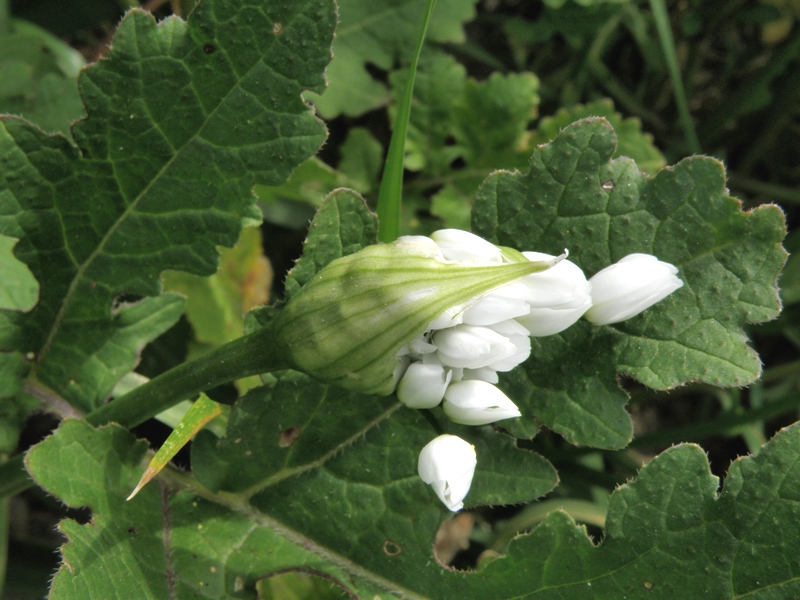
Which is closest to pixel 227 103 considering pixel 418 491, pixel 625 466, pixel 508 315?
pixel 508 315

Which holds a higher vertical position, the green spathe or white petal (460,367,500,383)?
the green spathe

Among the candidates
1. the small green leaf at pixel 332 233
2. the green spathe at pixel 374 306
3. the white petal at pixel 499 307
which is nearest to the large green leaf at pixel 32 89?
the small green leaf at pixel 332 233

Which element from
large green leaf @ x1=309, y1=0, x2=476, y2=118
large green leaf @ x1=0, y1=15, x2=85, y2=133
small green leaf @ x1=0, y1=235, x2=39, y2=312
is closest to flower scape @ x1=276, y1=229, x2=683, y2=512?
small green leaf @ x1=0, y1=235, x2=39, y2=312

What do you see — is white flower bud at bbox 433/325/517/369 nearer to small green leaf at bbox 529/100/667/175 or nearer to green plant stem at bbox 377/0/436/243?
green plant stem at bbox 377/0/436/243

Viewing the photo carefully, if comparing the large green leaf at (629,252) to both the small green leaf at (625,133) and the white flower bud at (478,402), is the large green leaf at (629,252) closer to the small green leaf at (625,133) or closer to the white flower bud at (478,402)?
the white flower bud at (478,402)

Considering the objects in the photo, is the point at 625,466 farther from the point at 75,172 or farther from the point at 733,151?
the point at 75,172

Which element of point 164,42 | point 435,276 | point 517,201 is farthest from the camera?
point 517,201
